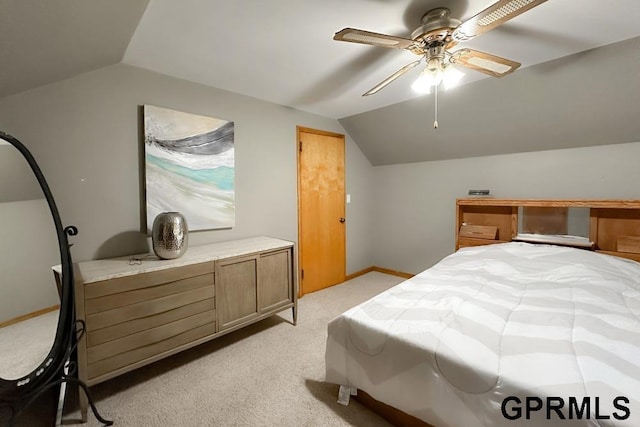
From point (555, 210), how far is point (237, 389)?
10.7ft

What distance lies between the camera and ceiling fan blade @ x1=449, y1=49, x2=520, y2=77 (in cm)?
157

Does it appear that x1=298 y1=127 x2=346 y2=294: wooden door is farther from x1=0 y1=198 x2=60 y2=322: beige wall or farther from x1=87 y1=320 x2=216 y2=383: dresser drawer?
x1=0 y1=198 x2=60 y2=322: beige wall

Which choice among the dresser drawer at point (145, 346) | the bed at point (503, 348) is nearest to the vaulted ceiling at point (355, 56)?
the bed at point (503, 348)

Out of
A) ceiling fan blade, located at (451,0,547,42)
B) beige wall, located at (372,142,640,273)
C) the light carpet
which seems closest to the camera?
ceiling fan blade, located at (451,0,547,42)

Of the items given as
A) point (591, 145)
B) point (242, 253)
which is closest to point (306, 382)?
point (242, 253)

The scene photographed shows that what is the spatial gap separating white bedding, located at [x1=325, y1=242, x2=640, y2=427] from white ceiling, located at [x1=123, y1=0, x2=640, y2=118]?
1.60 metres

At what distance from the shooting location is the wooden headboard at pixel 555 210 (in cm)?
236

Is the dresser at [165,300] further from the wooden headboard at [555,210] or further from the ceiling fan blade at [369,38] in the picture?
the wooden headboard at [555,210]

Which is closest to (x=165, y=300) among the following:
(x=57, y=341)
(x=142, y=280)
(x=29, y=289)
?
(x=142, y=280)

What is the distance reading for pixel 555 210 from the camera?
8.98ft

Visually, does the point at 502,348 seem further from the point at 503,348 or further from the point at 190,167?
the point at 190,167

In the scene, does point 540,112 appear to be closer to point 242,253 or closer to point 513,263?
point 513,263

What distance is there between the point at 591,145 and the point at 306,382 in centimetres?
327

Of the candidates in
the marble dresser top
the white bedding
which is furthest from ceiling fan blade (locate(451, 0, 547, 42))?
the marble dresser top
